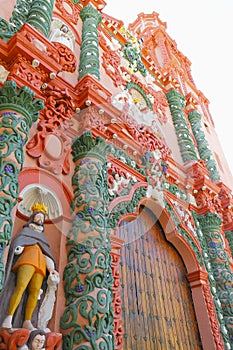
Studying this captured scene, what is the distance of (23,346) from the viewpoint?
2.51m

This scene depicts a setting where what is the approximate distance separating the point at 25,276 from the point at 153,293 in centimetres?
245

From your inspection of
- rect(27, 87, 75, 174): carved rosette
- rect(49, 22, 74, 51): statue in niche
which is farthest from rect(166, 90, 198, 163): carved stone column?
rect(27, 87, 75, 174): carved rosette

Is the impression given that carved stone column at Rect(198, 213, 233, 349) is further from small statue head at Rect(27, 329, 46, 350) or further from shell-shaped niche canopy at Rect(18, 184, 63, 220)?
small statue head at Rect(27, 329, 46, 350)

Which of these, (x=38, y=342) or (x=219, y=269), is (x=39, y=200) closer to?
(x=38, y=342)

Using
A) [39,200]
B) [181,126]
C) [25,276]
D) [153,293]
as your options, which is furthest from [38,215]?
[181,126]

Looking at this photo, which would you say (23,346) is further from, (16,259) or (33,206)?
(33,206)

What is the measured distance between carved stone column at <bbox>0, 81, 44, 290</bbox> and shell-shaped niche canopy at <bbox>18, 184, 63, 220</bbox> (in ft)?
1.45

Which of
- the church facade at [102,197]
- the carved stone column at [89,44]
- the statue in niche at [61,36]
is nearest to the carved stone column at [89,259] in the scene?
the church facade at [102,197]

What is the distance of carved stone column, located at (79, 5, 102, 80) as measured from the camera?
558cm

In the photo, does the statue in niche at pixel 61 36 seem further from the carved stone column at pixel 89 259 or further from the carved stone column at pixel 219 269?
the carved stone column at pixel 219 269

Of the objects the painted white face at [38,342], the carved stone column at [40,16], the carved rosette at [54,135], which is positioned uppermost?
the carved stone column at [40,16]

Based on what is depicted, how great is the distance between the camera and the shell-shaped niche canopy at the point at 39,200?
3422 millimetres

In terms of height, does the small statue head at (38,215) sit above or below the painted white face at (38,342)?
above

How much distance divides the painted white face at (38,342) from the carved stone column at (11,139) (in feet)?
1.84
